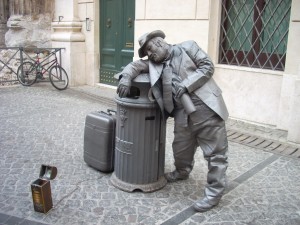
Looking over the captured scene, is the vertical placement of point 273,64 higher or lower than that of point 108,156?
higher

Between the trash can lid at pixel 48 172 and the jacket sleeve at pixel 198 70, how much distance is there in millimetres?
1460

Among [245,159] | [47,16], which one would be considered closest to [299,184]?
[245,159]

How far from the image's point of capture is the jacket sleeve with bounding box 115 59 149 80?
3645mm

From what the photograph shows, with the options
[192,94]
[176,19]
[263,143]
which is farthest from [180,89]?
[176,19]

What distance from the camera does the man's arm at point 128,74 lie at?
3611 mm

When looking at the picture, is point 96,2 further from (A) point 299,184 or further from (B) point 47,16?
(A) point 299,184

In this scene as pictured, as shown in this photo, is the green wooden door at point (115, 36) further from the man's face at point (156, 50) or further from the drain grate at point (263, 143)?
the man's face at point (156, 50)

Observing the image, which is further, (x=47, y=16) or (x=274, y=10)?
(x=47, y=16)

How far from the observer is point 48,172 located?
3.57 meters

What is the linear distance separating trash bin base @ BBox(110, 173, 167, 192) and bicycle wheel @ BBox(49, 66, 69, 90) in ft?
19.9

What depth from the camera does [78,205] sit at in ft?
12.1

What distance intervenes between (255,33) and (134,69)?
379 centimetres

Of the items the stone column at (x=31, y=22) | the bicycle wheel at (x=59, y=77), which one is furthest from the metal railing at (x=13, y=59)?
the bicycle wheel at (x=59, y=77)

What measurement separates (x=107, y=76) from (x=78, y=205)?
6573 mm
